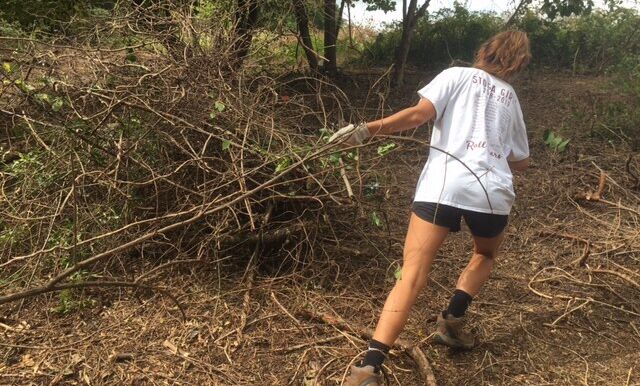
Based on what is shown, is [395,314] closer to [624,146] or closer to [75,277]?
[75,277]

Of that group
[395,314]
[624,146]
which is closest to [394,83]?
[624,146]

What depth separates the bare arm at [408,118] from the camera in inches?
92.4

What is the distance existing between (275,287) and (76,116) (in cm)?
151

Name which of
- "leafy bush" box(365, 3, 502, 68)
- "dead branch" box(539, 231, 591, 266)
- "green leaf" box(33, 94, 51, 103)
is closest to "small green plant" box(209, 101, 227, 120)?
"green leaf" box(33, 94, 51, 103)

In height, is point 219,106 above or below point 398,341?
above

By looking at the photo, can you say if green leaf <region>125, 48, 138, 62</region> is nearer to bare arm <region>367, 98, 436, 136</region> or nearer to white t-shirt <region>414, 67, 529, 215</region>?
bare arm <region>367, 98, 436, 136</region>

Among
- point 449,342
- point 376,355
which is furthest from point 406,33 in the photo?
point 376,355

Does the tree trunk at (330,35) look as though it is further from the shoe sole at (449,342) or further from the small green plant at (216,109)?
the shoe sole at (449,342)

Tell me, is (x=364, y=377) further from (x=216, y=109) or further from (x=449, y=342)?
(x=216, y=109)

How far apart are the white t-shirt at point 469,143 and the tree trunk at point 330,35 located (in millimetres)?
3325

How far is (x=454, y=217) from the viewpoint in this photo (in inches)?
91.2

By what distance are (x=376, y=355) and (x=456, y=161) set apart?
0.86m

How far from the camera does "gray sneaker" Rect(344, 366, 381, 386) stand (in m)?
2.13

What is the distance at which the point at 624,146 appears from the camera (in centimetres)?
521
